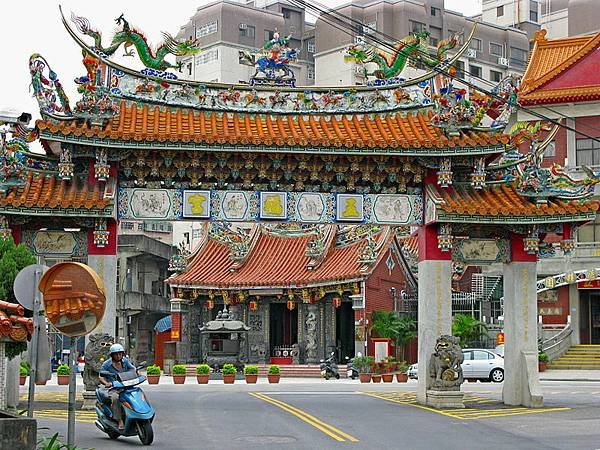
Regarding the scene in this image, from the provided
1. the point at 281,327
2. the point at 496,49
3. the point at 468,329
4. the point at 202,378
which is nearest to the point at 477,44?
the point at 496,49

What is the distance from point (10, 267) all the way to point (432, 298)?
10.2 metres

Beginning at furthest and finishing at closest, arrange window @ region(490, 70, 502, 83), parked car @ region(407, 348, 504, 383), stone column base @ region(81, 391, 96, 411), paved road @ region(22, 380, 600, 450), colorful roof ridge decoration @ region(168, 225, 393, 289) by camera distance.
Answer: window @ region(490, 70, 502, 83) < colorful roof ridge decoration @ region(168, 225, 393, 289) < parked car @ region(407, 348, 504, 383) < stone column base @ region(81, 391, 96, 411) < paved road @ region(22, 380, 600, 450)

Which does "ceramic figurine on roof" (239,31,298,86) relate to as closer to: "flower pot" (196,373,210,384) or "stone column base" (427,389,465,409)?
"stone column base" (427,389,465,409)

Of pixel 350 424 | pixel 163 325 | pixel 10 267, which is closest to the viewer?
pixel 10 267

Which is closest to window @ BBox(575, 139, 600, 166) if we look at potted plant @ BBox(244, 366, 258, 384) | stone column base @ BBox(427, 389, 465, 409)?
potted plant @ BBox(244, 366, 258, 384)

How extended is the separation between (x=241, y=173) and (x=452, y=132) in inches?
195

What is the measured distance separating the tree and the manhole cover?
3973 mm

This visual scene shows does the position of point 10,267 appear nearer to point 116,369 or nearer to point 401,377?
point 116,369

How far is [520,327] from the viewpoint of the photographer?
25.0 meters

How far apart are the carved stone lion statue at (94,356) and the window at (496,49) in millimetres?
70067

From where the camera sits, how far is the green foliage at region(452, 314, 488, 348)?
1960 inches

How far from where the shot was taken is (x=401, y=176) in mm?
24797

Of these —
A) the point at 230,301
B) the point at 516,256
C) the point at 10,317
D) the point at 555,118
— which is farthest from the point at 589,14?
the point at 10,317

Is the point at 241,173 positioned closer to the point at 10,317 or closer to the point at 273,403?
the point at 273,403
